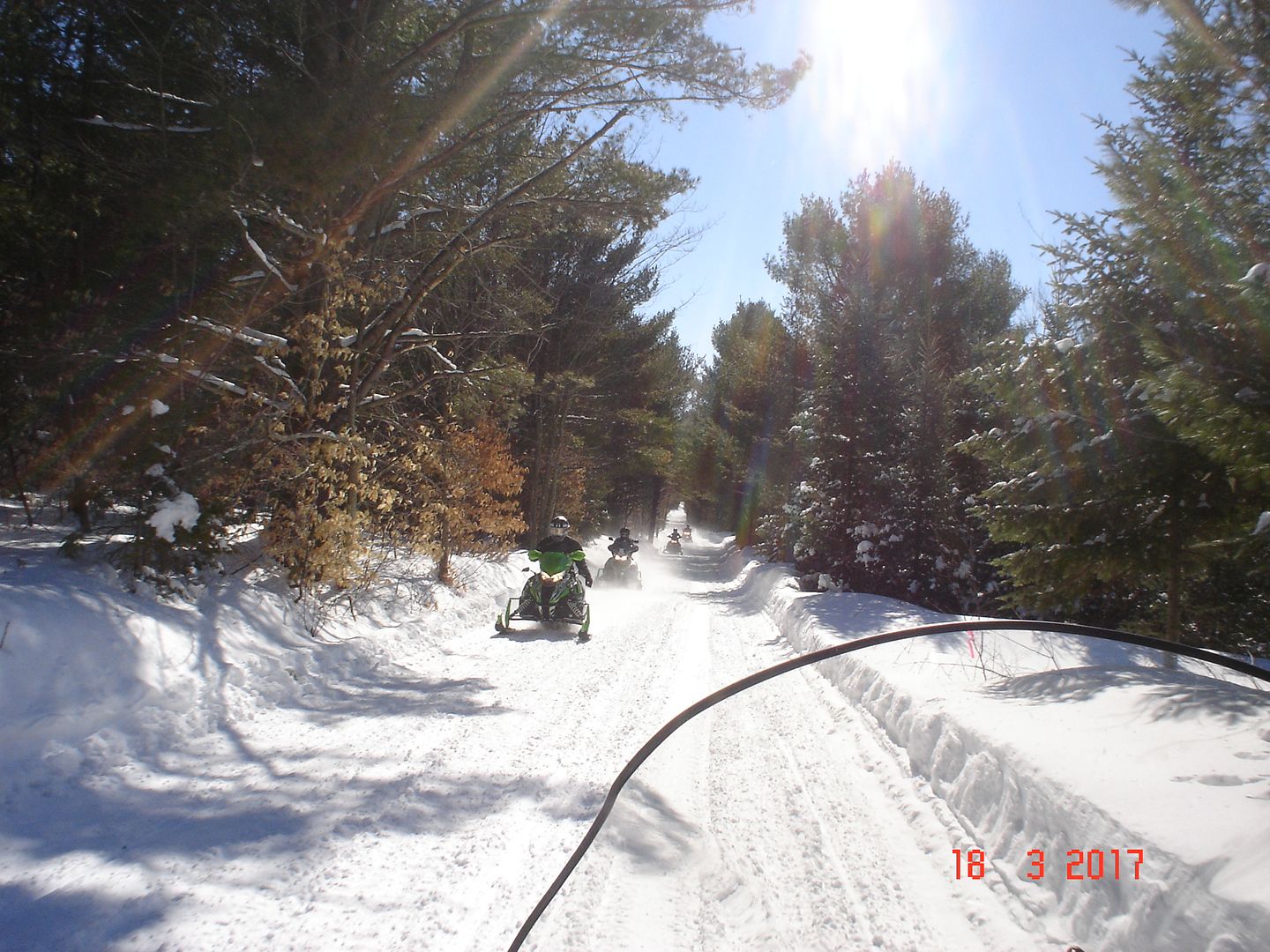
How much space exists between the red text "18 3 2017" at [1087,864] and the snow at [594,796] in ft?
0.05

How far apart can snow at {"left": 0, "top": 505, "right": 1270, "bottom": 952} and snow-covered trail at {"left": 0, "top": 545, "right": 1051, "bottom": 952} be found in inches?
0.8

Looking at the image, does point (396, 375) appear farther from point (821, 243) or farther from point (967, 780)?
point (821, 243)

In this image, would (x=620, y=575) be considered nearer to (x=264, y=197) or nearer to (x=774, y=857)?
(x=264, y=197)

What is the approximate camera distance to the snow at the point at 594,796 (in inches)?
118

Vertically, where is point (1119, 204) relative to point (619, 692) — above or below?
above

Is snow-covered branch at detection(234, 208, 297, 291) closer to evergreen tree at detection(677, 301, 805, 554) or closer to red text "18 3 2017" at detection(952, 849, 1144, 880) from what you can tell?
red text "18 3 2017" at detection(952, 849, 1144, 880)

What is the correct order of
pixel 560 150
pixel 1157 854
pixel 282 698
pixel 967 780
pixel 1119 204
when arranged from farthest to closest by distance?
pixel 560 150, pixel 1119 204, pixel 282 698, pixel 967 780, pixel 1157 854

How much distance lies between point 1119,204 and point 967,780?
6287mm

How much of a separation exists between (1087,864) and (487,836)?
2763mm

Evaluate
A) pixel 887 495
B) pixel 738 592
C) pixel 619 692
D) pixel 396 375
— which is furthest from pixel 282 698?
pixel 738 592

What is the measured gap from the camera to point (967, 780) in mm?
4184

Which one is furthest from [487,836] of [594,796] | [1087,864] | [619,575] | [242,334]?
[619,575]

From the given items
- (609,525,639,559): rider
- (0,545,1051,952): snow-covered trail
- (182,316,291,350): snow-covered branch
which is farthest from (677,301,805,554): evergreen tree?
(0,545,1051,952): snow-covered trail

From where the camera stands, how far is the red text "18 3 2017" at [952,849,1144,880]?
8.93 ft
